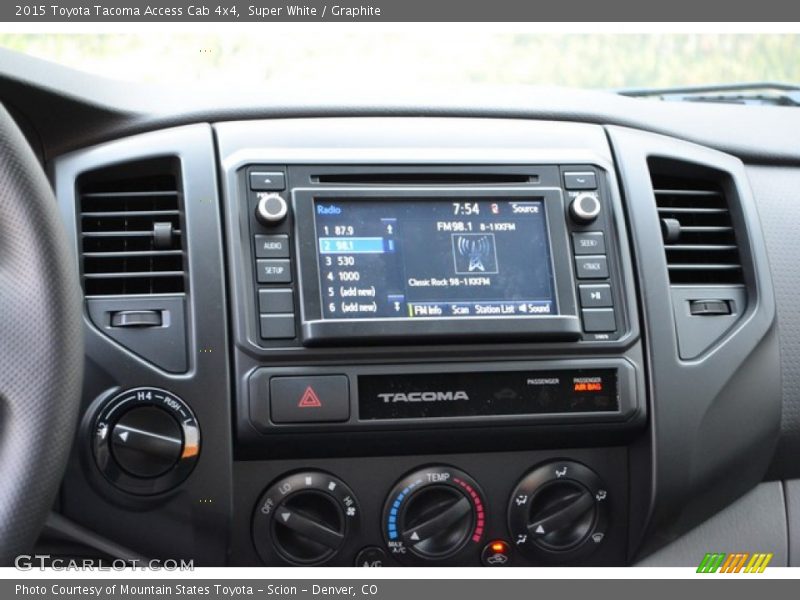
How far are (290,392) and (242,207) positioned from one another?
1.05 ft

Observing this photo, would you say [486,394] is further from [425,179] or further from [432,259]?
[425,179]

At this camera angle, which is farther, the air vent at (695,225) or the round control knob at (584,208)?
the air vent at (695,225)

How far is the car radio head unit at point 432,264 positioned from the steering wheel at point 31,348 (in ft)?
1.58

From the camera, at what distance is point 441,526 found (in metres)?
1.92

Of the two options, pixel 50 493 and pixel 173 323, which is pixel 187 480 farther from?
pixel 50 493

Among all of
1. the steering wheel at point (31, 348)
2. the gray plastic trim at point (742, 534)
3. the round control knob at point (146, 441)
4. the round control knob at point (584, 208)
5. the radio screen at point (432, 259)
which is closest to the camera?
the steering wheel at point (31, 348)

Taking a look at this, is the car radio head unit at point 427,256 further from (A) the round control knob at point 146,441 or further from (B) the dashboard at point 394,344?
(A) the round control knob at point 146,441

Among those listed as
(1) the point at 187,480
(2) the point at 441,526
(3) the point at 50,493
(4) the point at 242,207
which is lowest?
(2) the point at 441,526

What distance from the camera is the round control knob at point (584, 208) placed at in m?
1.97

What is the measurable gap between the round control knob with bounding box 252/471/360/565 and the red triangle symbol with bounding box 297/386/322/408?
14 centimetres

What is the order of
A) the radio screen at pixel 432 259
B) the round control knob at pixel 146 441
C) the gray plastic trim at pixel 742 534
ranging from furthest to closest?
the gray plastic trim at pixel 742 534 → the radio screen at pixel 432 259 → the round control knob at pixel 146 441

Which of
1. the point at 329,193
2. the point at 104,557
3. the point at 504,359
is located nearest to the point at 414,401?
the point at 504,359
